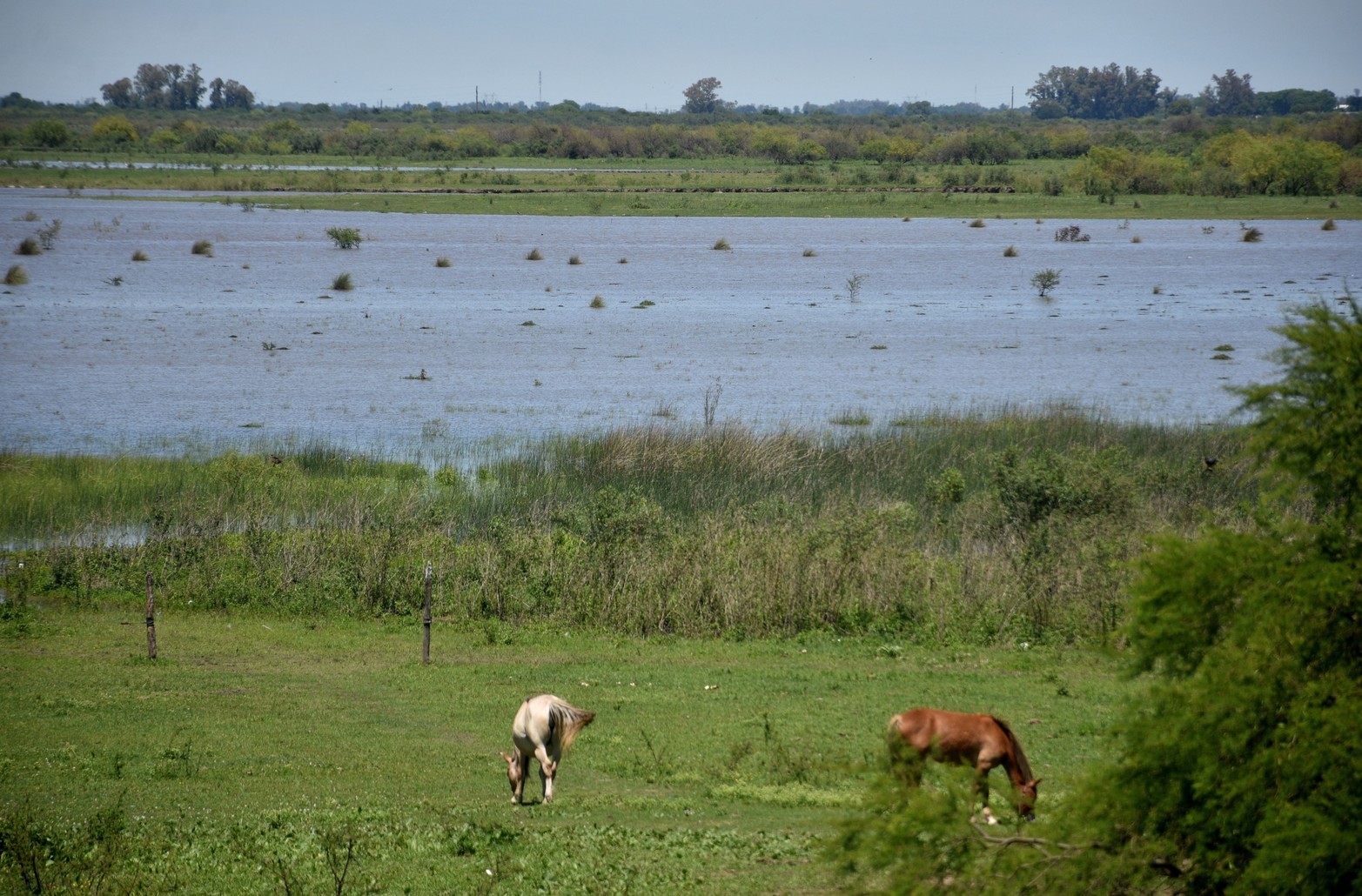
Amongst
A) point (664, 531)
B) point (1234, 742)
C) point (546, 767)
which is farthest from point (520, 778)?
point (664, 531)

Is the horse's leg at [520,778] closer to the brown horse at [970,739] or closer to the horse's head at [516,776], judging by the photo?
the horse's head at [516,776]

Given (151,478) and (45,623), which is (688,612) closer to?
(45,623)

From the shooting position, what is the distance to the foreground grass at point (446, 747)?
8461 mm

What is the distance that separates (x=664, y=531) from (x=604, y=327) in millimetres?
31745

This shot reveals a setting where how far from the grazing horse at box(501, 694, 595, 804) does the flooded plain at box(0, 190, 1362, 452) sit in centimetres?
770

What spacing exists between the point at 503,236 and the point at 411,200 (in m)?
16.8

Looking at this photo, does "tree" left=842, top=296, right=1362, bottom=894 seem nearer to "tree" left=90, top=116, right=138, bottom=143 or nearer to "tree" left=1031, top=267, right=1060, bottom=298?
"tree" left=1031, top=267, right=1060, bottom=298

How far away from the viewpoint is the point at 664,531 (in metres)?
20.3

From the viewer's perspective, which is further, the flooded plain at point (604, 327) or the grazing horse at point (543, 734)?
the flooded plain at point (604, 327)

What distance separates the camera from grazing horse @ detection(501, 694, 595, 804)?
9.98 metres

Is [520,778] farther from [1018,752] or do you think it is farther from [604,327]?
[604,327]

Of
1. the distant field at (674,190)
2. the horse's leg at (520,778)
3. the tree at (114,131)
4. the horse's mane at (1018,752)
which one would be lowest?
the horse's leg at (520,778)

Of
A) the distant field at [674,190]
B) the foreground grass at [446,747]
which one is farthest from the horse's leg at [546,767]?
the distant field at [674,190]

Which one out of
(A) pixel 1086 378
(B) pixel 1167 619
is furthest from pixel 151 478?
(A) pixel 1086 378
